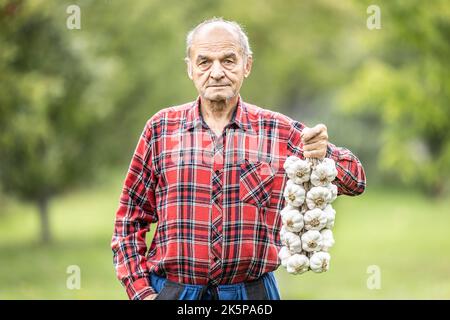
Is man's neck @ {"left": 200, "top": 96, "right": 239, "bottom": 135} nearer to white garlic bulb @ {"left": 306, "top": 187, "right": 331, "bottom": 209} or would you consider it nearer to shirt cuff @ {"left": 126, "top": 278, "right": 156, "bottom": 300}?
white garlic bulb @ {"left": 306, "top": 187, "right": 331, "bottom": 209}

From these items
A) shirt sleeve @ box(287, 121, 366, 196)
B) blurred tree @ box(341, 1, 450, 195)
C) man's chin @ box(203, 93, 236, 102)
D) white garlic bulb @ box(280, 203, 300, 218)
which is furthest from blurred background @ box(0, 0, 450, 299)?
white garlic bulb @ box(280, 203, 300, 218)

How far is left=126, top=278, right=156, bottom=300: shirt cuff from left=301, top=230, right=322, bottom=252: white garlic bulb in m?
0.75

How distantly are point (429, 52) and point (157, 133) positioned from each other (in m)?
9.31

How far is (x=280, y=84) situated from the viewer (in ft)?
72.2

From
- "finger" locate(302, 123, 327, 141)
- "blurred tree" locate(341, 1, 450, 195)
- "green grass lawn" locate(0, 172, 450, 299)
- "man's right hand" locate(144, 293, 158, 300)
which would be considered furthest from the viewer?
"green grass lawn" locate(0, 172, 450, 299)

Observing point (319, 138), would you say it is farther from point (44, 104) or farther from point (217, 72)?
point (44, 104)

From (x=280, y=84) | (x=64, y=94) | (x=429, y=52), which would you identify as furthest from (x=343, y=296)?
(x=280, y=84)

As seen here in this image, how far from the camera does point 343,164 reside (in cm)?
371

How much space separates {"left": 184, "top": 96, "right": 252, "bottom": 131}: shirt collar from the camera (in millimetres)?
3771

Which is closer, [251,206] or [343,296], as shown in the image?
[251,206]

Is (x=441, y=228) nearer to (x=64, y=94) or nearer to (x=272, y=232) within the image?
(x=64, y=94)

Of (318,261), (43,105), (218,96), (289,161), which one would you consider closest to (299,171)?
(289,161)

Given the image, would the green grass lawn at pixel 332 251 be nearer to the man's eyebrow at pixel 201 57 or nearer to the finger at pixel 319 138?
the man's eyebrow at pixel 201 57

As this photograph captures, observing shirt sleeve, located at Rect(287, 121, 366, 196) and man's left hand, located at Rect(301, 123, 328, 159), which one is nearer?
man's left hand, located at Rect(301, 123, 328, 159)
